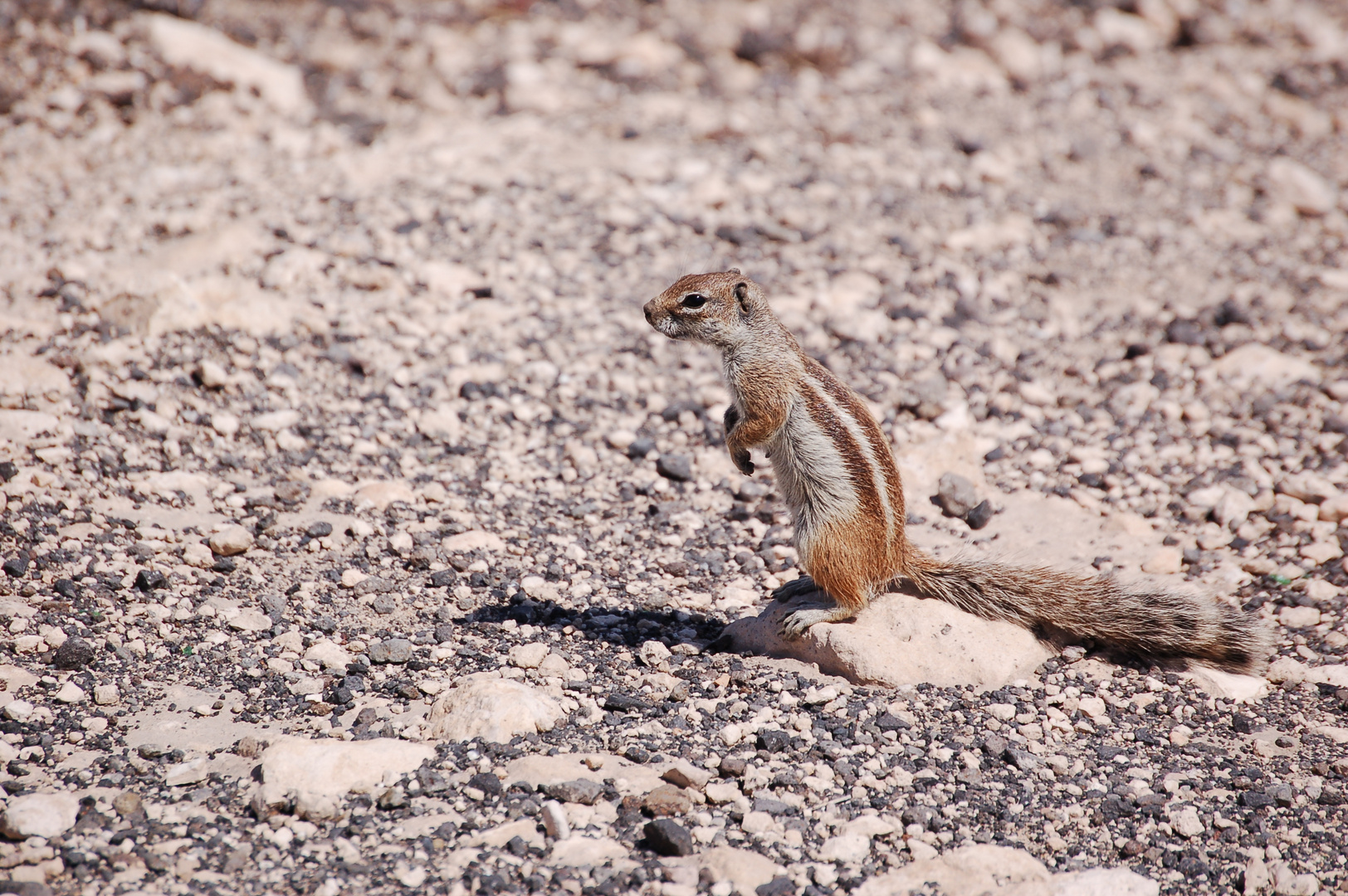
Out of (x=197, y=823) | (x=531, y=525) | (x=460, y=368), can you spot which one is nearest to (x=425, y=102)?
(x=460, y=368)

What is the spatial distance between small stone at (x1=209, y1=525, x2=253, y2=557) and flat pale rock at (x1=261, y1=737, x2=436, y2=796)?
127 centimetres

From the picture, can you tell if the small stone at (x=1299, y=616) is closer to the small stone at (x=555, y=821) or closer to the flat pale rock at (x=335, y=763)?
the small stone at (x=555, y=821)

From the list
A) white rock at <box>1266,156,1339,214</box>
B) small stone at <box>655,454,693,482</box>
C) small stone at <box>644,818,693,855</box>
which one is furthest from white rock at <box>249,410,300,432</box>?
white rock at <box>1266,156,1339,214</box>

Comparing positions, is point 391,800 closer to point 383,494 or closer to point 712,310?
point 383,494

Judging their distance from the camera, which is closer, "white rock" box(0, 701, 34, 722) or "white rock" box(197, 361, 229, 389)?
"white rock" box(0, 701, 34, 722)

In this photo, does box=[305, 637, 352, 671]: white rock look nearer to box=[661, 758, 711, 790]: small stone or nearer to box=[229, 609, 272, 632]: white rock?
box=[229, 609, 272, 632]: white rock

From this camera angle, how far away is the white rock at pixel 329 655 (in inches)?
146

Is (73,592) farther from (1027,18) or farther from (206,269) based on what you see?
(1027,18)

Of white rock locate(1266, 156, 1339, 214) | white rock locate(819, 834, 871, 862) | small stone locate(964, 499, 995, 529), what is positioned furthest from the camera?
white rock locate(1266, 156, 1339, 214)

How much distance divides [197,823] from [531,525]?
2109mm

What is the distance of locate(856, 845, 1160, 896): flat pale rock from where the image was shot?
286 cm

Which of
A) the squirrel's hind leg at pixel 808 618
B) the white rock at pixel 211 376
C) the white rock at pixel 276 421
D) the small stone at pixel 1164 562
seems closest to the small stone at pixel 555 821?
the squirrel's hind leg at pixel 808 618

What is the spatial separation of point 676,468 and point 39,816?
3.05 m

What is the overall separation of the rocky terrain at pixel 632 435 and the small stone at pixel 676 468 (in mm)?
26
